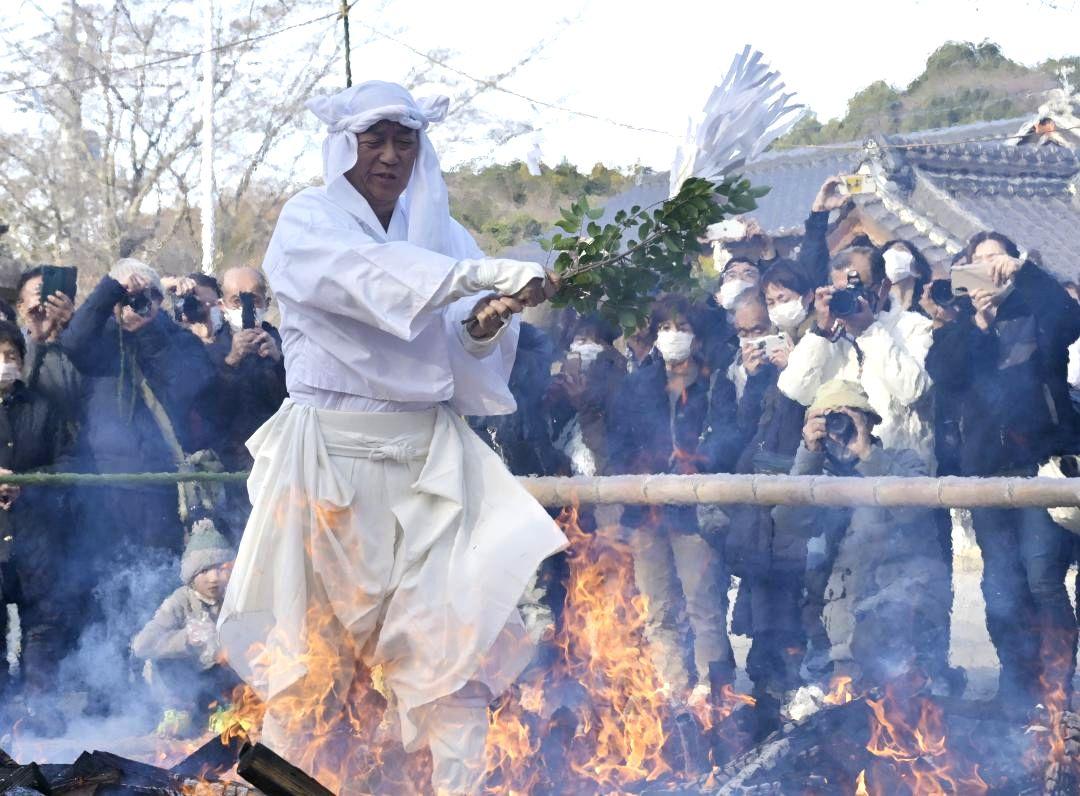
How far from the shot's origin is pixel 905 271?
25.1 feet

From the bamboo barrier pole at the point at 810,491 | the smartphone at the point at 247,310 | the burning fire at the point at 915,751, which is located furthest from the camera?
the smartphone at the point at 247,310

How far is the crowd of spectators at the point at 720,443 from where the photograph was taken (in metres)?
6.73

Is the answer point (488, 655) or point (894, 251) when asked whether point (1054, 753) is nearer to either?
point (488, 655)

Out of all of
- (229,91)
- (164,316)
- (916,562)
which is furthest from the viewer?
(229,91)

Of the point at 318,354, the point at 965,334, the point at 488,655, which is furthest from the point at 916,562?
the point at 318,354

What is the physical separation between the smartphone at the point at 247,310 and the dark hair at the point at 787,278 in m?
2.81

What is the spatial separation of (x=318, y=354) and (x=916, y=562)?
3.20 metres

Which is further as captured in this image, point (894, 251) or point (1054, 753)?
point (894, 251)

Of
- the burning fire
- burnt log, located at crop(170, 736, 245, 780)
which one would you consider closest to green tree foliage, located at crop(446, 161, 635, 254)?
the burning fire

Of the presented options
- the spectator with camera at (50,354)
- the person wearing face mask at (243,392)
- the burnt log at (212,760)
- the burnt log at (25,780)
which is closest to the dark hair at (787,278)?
the person wearing face mask at (243,392)

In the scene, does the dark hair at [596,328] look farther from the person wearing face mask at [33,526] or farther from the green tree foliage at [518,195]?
the green tree foliage at [518,195]

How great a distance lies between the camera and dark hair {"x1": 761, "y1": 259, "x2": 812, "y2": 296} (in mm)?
7902

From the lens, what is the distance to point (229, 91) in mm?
18062

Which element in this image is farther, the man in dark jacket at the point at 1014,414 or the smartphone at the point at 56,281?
the smartphone at the point at 56,281
